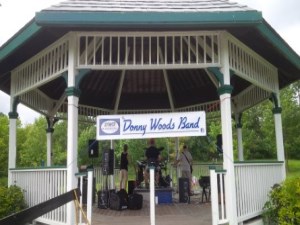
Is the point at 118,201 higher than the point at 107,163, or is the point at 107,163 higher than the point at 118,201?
the point at 107,163

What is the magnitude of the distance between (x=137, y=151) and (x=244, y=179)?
20.5 meters

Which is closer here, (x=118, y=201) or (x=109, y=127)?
(x=109, y=127)

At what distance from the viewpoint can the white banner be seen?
23.4 feet

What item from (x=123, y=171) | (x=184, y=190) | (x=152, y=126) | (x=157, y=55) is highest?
(x=157, y=55)

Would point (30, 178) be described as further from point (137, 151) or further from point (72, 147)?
point (137, 151)

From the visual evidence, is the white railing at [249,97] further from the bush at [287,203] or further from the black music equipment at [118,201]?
the black music equipment at [118,201]

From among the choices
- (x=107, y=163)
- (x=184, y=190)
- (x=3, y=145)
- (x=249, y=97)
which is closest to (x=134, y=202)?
(x=107, y=163)

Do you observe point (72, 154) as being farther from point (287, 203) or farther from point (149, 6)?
point (287, 203)

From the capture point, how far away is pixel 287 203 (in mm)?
7121

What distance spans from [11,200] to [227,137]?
4.73 metres

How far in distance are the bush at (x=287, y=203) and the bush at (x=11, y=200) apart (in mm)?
5393

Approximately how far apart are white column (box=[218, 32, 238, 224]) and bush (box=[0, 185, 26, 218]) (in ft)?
14.7

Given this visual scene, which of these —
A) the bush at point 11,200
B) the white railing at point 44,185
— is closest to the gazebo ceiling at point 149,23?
the white railing at point 44,185

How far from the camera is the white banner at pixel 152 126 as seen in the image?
7117 millimetres
